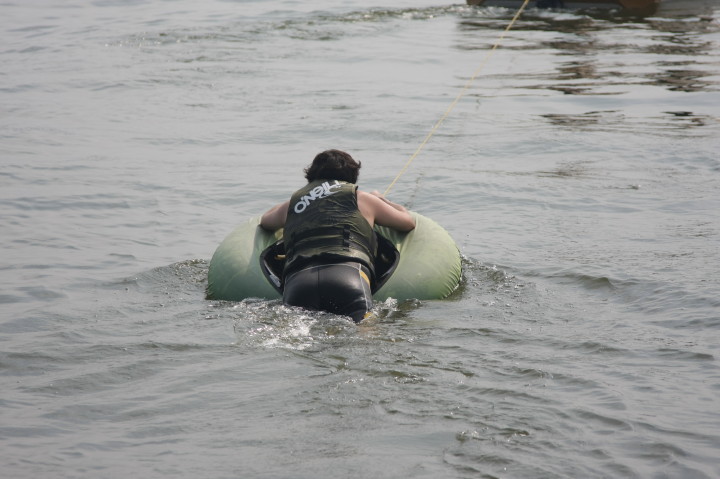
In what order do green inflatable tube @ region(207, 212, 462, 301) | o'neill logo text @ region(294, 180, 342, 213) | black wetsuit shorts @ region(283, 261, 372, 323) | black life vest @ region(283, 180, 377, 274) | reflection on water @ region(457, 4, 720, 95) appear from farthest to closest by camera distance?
reflection on water @ region(457, 4, 720, 95) < green inflatable tube @ region(207, 212, 462, 301) < o'neill logo text @ region(294, 180, 342, 213) < black life vest @ region(283, 180, 377, 274) < black wetsuit shorts @ region(283, 261, 372, 323)

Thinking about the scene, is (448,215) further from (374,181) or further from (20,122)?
(20,122)

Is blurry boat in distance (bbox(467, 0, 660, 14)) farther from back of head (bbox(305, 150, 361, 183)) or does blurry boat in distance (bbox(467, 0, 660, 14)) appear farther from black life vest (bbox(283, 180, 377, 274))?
black life vest (bbox(283, 180, 377, 274))

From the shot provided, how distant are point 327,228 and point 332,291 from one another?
1.71ft

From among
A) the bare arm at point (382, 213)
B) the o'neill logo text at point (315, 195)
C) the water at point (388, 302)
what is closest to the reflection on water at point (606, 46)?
the water at point (388, 302)

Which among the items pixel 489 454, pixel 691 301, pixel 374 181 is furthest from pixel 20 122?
pixel 489 454

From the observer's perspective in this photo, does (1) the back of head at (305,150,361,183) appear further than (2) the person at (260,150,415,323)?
Yes

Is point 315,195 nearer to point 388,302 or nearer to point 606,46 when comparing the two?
point 388,302

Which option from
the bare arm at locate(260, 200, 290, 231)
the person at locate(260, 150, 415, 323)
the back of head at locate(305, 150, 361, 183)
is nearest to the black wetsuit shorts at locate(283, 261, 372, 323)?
the person at locate(260, 150, 415, 323)

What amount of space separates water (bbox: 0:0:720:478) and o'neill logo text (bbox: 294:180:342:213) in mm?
698

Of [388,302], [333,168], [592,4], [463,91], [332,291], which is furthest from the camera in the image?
[592,4]

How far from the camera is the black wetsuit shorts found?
5.87 meters

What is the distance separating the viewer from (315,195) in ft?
21.0

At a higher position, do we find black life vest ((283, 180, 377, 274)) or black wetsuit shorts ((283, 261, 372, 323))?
black life vest ((283, 180, 377, 274))

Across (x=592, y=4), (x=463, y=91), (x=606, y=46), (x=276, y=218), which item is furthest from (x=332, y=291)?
(x=592, y=4)
